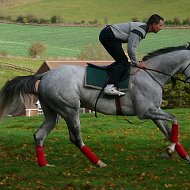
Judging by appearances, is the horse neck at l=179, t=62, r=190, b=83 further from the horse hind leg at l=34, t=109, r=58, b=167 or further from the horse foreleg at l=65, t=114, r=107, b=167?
the horse hind leg at l=34, t=109, r=58, b=167

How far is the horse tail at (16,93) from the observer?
1262 centimetres

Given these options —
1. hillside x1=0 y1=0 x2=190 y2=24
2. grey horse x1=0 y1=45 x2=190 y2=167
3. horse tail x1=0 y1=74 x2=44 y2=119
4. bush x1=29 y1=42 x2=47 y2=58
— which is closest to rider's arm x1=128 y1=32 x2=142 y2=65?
grey horse x1=0 y1=45 x2=190 y2=167

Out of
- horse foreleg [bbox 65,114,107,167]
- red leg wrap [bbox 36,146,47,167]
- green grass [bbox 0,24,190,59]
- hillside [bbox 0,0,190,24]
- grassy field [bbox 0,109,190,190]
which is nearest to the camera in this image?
grassy field [bbox 0,109,190,190]

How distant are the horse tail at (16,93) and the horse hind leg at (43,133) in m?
0.63

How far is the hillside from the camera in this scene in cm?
10812

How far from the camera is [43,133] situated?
41.0 ft

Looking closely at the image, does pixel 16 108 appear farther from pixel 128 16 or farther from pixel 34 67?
pixel 128 16

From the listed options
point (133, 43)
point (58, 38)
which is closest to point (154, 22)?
point (133, 43)

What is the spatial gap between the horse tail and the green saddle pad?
4.11 ft

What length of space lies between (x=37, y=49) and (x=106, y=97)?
232 ft

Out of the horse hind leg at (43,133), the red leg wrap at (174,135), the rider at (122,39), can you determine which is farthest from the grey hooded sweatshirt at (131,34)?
the horse hind leg at (43,133)

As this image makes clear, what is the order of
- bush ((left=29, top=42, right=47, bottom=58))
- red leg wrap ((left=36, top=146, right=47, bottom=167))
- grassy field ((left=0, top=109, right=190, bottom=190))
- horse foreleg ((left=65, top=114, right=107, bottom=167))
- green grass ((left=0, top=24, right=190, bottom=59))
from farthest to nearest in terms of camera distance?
bush ((left=29, top=42, right=47, bottom=58)) < green grass ((left=0, top=24, right=190, bottom=59)) < red leg wrap ((left=36, top=146, right=47, bottom=167)) < horse foreleg ((left=65, top=114, right=107, bottom=167)) < grassy field ((left=0, top=109, right=190, bottom=190))

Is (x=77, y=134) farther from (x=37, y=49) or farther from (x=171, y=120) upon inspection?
(x=37, y=49)

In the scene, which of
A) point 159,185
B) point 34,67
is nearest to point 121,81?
point 159,185
